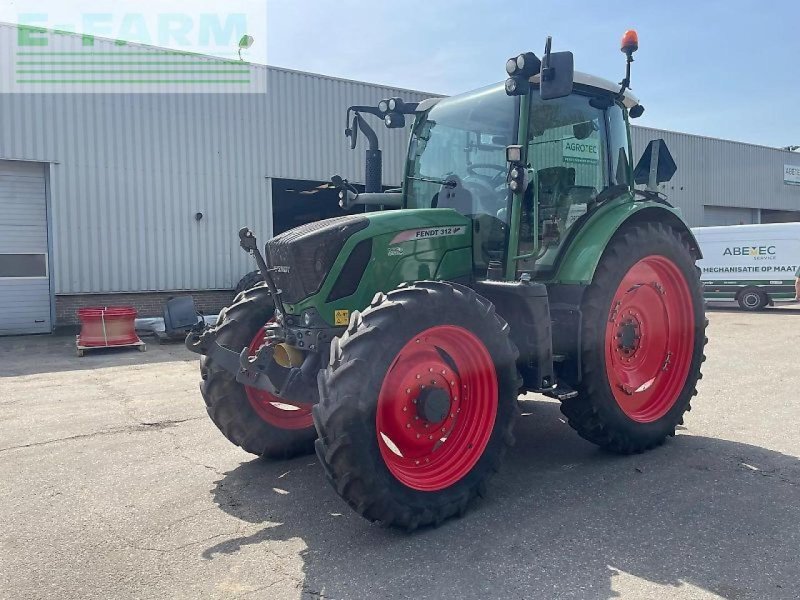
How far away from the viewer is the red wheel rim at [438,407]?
351 cm

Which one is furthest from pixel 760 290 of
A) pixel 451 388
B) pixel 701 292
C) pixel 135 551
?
pixel 135 551

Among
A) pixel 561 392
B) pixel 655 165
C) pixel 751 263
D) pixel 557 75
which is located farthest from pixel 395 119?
pixel 751 263

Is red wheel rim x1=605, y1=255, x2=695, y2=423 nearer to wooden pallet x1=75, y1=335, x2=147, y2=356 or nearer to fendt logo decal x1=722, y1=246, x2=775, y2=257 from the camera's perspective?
wooden pallet x1=75, y1=335, x2=147, y2=356

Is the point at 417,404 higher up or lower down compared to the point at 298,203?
lower down

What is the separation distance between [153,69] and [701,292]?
13.4 m

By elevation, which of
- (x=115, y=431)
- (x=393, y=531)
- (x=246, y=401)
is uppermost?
(x=246, y=401)

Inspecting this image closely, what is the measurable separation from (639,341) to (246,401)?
293cm

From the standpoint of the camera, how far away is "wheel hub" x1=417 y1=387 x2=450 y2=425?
353cm

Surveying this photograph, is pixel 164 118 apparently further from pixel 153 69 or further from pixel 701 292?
pixel 701 292

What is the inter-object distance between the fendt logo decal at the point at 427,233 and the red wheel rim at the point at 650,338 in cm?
126

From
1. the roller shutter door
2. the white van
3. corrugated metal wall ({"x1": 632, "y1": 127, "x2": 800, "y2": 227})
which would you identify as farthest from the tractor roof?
corrugated metal wall ({"x1": 632, "y1": 127, "x2": 800, "y2": 227})

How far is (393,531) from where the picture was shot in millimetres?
3404

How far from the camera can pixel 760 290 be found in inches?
692

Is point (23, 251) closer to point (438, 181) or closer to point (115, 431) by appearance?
point (115, 431)
